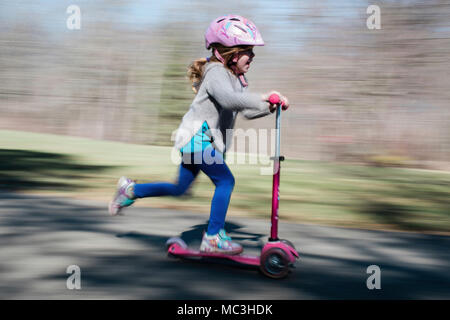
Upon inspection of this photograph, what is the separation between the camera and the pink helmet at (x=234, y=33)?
136 inches

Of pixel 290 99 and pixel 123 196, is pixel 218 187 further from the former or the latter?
pixel 290 99

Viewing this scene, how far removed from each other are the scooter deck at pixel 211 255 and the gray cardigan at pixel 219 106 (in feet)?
2.17

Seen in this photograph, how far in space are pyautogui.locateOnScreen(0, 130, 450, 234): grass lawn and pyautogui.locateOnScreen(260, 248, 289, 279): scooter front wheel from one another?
1.86 meters

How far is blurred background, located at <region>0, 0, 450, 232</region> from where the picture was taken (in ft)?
21.8

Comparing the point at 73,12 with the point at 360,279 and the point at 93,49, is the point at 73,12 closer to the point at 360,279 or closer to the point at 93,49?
the point at 93,49

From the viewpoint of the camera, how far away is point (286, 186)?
7.24 meters

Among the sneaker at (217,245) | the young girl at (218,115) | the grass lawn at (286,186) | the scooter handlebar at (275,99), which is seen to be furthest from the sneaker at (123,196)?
the grass lawn at (286,186)

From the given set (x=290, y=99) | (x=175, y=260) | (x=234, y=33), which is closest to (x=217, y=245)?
(x=175, y=260)

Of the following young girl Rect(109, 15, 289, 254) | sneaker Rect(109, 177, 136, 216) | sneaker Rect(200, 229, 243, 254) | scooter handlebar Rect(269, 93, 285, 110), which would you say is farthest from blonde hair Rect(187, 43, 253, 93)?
A: sneaker Rect(200, 229, 243, 254)

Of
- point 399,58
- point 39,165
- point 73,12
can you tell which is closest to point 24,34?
point 73,12

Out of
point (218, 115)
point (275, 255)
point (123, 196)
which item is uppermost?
point (218, 115)

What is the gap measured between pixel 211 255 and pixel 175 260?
274mm

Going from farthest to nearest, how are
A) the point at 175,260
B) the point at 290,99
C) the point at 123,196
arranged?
the point at 290,99, the point at 123,196, the point at 175,260
